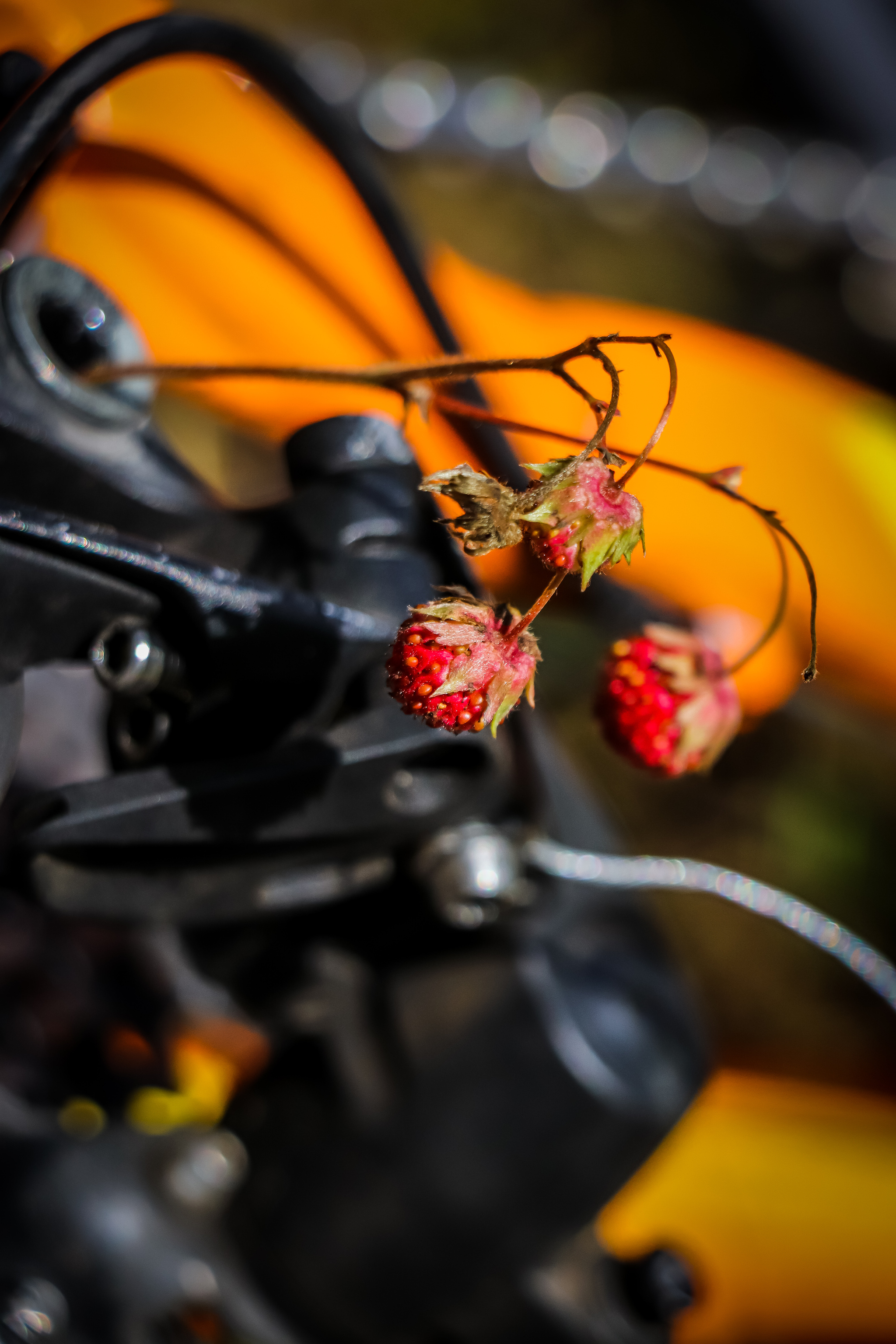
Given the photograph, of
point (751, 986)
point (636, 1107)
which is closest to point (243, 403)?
point (636, 1107)

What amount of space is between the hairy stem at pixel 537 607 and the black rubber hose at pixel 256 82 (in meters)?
0.03

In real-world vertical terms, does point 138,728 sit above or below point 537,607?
below

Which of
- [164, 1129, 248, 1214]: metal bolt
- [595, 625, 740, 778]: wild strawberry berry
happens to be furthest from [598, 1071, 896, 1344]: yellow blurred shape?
[595, 625, 740, 778]: wild strawberry berry

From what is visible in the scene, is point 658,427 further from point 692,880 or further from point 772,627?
point 692,880

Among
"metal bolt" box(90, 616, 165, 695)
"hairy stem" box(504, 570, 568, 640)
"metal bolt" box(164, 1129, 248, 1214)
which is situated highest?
"hairy stem" box(504, 570, 568, 640)

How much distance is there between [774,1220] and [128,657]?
60cm

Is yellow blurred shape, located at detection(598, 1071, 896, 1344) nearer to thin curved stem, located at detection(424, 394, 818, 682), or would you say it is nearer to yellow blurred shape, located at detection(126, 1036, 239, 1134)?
yellow blurred shape, located at detection(126, 1036, 239, 1134)

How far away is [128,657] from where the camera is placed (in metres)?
0.36

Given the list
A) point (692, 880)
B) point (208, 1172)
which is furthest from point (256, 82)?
point (208, 1172)

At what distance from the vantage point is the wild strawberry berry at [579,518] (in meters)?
0.27

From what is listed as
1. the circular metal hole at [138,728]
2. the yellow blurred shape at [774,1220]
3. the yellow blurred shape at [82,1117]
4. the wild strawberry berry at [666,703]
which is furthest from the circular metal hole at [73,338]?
the yellow blurred shape at [774,1220]

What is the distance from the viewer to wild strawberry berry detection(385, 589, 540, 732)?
29cm

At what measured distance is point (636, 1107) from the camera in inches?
21.3

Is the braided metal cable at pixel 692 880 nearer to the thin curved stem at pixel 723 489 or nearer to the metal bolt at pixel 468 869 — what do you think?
the metal bolt at pixel 468 869
